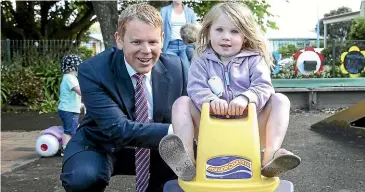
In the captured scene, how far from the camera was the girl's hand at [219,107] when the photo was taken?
2217 millimetres

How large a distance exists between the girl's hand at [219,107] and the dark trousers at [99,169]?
837 millimetres

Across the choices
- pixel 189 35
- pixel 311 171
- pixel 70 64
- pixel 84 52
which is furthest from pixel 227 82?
pixel 84 52

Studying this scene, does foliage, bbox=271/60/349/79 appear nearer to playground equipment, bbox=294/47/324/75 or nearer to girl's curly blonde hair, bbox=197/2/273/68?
playground equipment, bbox=294/47/324/75

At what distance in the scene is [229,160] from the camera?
2086 millimetres

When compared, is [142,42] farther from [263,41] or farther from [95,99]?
[263,41]

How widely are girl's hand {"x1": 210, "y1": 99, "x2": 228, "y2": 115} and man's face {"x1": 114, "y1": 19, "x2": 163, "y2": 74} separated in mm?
573

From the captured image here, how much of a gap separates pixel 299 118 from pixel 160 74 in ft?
18.4

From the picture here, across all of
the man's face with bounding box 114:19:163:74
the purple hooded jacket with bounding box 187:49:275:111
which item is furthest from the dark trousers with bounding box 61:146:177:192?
the purple hooded jacket with bounding box 187:49:275:111

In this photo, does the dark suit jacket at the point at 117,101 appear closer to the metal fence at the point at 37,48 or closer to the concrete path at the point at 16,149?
the concrete path at the point at 16,149

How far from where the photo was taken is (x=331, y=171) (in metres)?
4.60

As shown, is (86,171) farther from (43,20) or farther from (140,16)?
(43,20)

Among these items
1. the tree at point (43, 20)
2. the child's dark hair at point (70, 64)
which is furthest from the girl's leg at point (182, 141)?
the tree at point (43, 20)

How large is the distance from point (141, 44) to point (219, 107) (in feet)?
2.09

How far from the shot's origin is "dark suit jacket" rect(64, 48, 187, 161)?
8.48 ft
